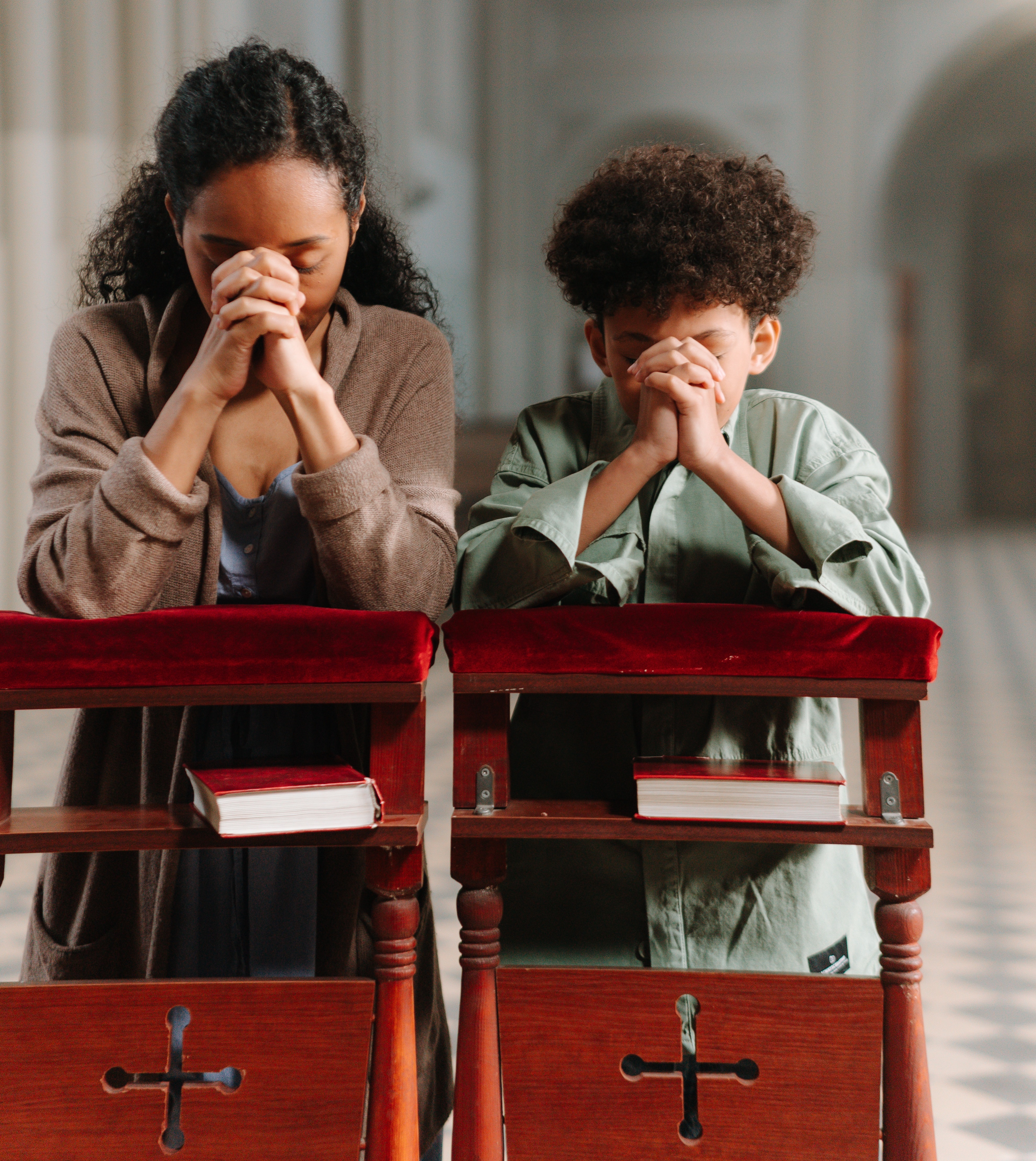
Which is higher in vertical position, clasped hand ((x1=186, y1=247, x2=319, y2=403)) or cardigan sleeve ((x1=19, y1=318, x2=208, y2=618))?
clasped hand ((x1=186, y1=247, x2=319, y2=403))

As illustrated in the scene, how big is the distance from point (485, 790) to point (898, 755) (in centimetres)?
44

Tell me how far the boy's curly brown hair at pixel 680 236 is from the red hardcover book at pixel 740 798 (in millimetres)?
540

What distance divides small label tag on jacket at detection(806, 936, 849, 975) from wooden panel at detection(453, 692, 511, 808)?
1.45 feet

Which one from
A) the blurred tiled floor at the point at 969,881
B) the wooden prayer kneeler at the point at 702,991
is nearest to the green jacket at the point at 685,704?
the wooden prayer kneeler at the point at 702,991

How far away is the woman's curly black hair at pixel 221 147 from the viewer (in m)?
1.25

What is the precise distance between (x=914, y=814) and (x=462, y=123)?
12.3 metres

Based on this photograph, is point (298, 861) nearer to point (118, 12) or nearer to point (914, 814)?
point (914, 814)

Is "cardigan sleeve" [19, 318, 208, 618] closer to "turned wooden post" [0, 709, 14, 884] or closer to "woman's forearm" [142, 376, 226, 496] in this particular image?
"woman's forearm" [142, 376, 226, 496]

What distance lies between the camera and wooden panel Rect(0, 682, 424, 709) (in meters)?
1.18

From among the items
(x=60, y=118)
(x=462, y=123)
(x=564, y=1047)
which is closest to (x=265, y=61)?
(x=564, y=1047)

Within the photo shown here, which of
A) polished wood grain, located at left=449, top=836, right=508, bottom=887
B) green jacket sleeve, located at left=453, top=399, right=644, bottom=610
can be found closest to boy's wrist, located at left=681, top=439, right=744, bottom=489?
green jacket sleeve, located at left=453, top=399, right=644, bottom=610

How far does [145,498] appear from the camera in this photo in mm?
1211

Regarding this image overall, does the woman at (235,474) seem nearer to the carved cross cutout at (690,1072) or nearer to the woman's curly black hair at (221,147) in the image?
the woman's curly black hair at (221,147)

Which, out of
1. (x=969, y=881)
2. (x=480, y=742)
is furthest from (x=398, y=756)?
(x=969, y=881)
